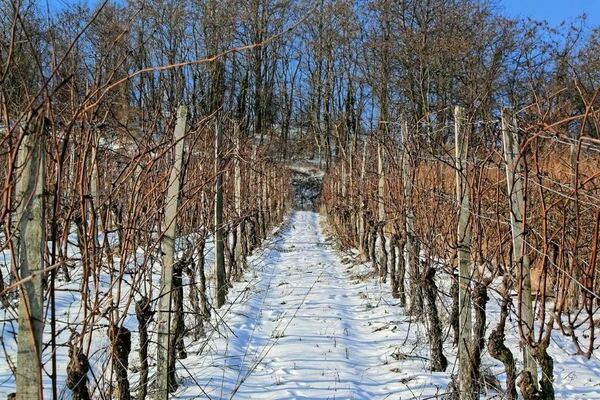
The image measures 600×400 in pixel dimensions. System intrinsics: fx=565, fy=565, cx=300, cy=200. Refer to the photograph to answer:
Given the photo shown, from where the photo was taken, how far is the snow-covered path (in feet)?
13.3

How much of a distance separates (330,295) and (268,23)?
25.0m

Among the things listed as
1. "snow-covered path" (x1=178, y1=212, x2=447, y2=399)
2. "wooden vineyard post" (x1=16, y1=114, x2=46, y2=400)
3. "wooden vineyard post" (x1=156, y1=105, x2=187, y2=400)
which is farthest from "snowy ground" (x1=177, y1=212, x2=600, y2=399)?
"wooden vineyard post" (x1=16, y1=114, x2=46, y2=400)

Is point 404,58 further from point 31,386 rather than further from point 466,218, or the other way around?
point 31,386

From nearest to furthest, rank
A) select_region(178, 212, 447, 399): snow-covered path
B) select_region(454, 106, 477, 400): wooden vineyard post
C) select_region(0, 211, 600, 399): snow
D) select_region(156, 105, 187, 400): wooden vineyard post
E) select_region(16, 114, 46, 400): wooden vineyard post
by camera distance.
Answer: select_region(16, 114, 46, 400): wooden vineyard post → select_region(156, 105, 187, 400): wooden vineyard post → select_region(454, 106, 477, 400): wooden vineyard post → select_region(0, 211, 600, 399): snow → select_region(178, 212, 447, 399): snow-covered path

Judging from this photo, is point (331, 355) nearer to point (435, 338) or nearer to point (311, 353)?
point (311, 353)

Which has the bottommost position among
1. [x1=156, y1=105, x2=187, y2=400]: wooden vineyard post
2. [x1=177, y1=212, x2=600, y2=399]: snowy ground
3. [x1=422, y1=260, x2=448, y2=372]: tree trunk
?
[x1=177, y1=212, x2=600, y2=399]: snowy ground

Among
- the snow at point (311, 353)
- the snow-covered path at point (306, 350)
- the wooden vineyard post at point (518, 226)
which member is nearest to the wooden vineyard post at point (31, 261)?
the snow at point (311, 353)

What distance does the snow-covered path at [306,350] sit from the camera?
4055mm

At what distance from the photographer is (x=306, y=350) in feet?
16.4

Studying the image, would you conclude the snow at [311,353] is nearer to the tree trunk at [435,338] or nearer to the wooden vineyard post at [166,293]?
the tree trunk at [435,338]

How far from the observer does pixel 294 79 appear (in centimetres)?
3562

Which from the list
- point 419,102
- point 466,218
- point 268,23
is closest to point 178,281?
point 466,218

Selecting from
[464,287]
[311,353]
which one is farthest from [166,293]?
[311,353]

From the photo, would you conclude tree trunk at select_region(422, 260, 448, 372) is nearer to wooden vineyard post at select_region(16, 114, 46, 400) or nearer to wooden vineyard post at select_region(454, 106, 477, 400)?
wooden vineyard post at select_region(454, 106, 477, 400)
